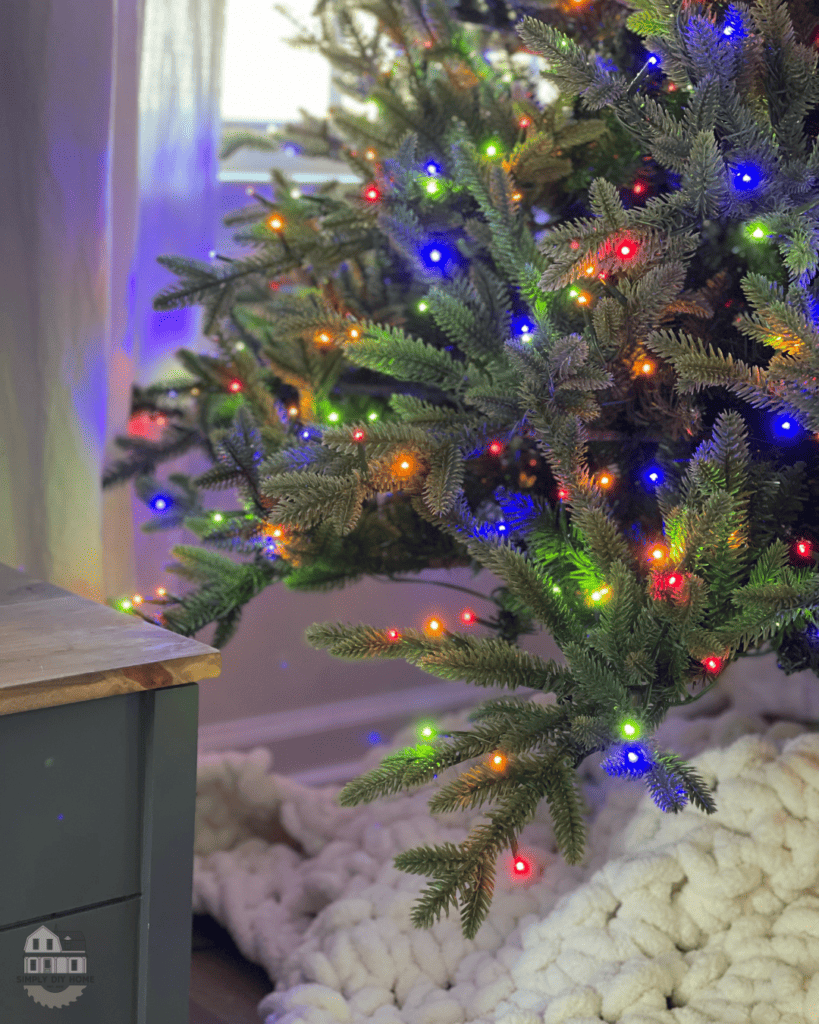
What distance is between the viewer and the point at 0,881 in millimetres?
644

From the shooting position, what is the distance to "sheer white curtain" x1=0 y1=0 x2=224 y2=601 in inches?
40.9

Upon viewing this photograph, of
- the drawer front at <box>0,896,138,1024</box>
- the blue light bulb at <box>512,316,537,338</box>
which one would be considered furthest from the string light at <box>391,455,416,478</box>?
the drawer front at <box>0,896,138,1024</box>

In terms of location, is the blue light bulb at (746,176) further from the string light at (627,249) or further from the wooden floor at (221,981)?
the wooden floor at (221,981)

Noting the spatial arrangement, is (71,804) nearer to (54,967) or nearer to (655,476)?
(54,967)

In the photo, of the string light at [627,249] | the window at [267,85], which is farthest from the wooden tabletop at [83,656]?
the window at [267,85]

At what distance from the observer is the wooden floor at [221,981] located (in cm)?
112

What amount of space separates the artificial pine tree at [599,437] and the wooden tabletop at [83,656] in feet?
0.46

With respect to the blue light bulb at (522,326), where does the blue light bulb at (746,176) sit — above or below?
above

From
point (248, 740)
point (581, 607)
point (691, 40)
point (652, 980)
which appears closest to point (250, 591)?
point (581, 607)

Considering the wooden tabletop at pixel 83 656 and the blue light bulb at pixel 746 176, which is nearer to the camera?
the wooden tabletop at pixel 83 656

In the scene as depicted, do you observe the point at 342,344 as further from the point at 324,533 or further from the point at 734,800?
the point at 734,800

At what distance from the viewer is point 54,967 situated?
Result: 2.21 ft

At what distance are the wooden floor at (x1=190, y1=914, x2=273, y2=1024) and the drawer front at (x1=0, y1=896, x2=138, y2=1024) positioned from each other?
43 centimetres

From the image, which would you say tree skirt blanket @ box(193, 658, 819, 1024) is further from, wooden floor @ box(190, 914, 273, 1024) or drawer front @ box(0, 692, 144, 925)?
drawer front @ box(0, 692, 144, 925)
